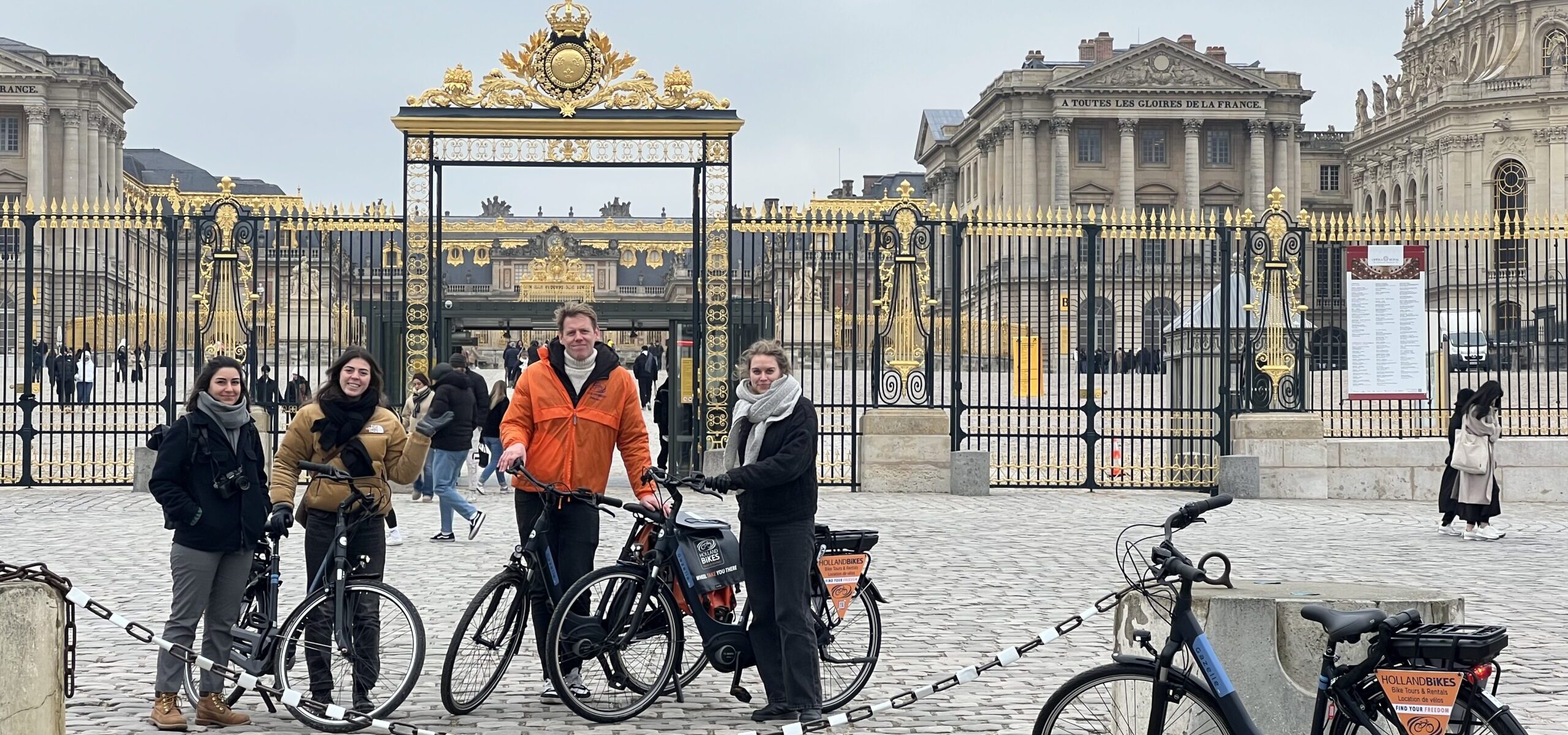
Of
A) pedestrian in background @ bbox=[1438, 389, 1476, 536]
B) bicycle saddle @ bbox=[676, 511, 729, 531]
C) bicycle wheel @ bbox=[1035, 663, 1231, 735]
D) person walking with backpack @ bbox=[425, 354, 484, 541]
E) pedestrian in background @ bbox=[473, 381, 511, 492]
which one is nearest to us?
bicycle wheel @ bbox=[1035, 663, 1231, 735]

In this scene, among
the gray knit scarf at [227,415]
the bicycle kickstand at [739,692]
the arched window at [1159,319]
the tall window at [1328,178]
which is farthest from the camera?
the tall window at [1328,178]

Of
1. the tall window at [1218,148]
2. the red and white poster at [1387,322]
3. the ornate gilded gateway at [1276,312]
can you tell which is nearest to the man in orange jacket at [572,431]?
the ornate gilded gateway at [1276,312]

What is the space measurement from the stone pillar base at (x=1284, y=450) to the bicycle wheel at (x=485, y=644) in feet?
38.0

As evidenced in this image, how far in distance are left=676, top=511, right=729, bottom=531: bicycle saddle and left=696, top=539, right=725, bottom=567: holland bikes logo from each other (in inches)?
2.3

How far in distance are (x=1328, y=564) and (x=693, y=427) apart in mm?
6655

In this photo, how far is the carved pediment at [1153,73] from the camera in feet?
247

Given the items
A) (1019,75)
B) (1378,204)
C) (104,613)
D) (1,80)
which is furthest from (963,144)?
(104,613)

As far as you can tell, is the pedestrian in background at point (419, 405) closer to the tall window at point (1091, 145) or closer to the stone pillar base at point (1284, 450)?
the stone pillar base at point (1284, 450)

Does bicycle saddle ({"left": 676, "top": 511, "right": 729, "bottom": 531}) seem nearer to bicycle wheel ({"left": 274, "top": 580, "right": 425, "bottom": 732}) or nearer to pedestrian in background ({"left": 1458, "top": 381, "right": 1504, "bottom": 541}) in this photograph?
bicycle wheel ({"left": 274, "top": 580, "right": 425, "bottom": 732})

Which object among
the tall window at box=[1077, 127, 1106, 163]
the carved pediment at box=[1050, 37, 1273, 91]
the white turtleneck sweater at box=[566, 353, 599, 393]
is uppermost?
the carved pediment at box=[1050, 37, 1273, 91]

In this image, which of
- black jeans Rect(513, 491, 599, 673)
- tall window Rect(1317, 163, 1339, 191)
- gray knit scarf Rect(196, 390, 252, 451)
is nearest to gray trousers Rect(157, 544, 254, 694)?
gray knit scarf Rect(196, 390, 252, 451)

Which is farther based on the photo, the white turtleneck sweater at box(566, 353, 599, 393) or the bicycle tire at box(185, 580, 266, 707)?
the white turtleneck sweater at box(566, 353, 599, 393)

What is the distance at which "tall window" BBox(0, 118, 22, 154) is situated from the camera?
67062 millimetres

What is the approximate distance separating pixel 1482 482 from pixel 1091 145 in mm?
66066
